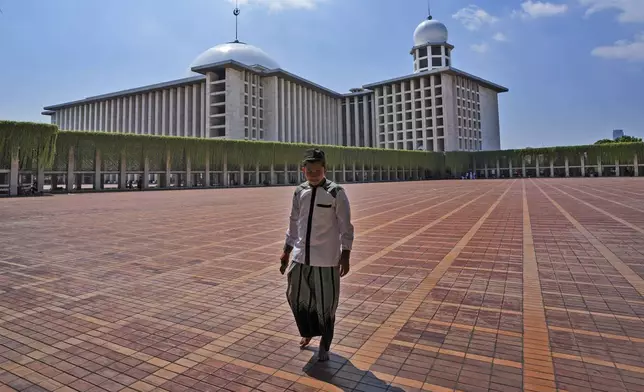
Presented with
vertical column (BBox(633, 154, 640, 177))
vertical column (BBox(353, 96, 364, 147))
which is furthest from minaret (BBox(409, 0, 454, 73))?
vertical column (BBox(633, 154, 640, 177))

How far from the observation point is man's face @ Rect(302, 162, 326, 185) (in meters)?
2.86

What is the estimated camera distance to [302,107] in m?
67.8

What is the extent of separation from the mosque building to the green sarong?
5572cm

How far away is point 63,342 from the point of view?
3.20 meters

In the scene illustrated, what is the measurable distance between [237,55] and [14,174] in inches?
→ 1880

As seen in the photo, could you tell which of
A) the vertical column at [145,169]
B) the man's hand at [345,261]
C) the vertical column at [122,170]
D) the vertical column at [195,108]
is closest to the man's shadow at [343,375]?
the man's hand at [345,261]

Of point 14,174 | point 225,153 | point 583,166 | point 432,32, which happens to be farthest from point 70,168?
point 432,32

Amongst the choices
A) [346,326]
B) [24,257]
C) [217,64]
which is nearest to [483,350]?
[346,326]

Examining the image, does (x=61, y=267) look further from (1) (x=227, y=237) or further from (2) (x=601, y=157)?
(2) (x=601, y=157)

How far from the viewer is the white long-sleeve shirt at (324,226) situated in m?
2.83

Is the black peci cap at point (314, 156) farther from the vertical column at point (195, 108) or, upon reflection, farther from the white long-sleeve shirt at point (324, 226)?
the vertical column at point (195, 108)

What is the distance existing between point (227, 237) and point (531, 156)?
62.9 meters

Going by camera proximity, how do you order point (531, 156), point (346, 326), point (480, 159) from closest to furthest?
point (346, 326) → point (531, 156) → point (480, 159)

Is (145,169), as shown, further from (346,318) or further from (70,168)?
(346,318)
